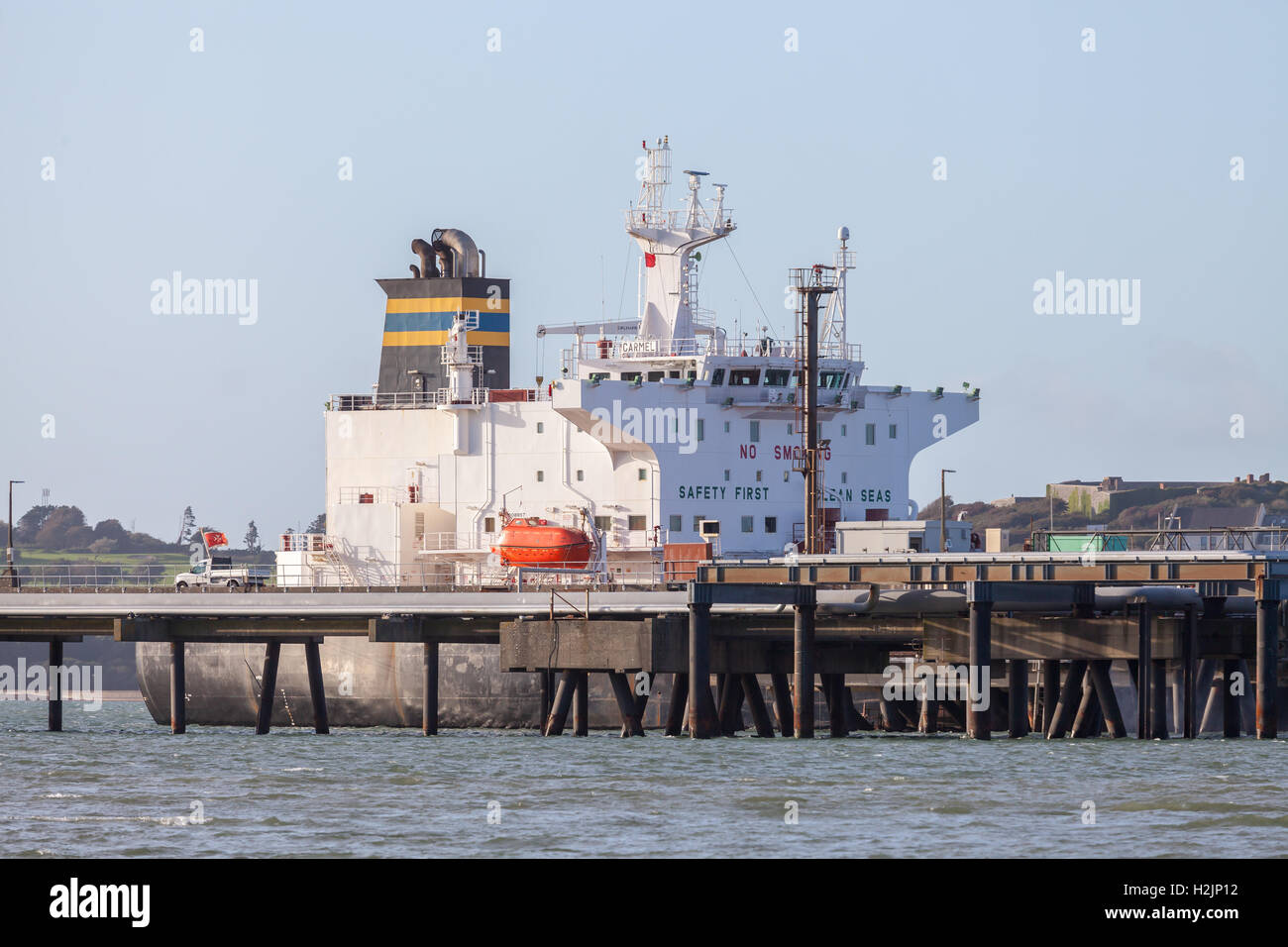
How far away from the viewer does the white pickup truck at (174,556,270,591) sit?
206 feet

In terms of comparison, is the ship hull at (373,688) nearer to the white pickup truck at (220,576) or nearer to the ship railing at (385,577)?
the ship railing at (385,577)

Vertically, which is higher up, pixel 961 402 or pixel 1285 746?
pixel 961 402

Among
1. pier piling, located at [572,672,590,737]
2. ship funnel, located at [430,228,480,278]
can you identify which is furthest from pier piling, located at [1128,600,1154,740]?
ship funnel, located at [430,228,480,278]

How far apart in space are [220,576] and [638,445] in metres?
14.2

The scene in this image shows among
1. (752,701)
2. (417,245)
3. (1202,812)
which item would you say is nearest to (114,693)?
(417,245)

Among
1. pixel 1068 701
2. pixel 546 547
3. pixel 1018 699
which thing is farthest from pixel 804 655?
pixel 546 547

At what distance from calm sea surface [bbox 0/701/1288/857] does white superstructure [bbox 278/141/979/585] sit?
1296cm

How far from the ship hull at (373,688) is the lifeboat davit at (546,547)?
16.5 feet

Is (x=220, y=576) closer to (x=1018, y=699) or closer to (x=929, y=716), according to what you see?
(x=929, y=716)

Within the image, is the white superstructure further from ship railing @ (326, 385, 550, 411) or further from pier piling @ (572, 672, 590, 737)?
pier piling @ (572, 672, 590, 737)

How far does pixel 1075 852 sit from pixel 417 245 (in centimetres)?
4626
